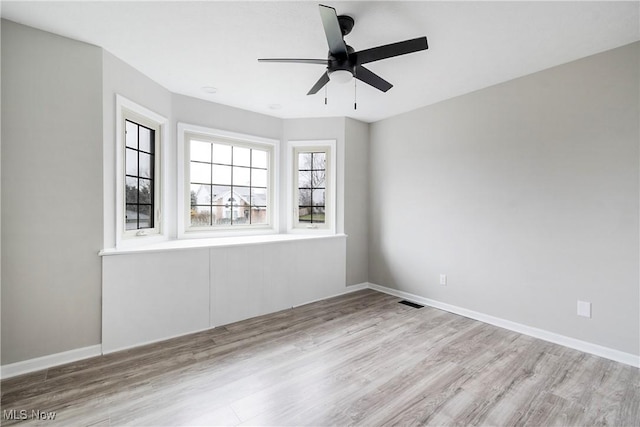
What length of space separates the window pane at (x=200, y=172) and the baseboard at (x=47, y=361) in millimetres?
1984

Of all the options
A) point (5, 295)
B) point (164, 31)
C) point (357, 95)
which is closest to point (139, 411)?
point (5, 295)

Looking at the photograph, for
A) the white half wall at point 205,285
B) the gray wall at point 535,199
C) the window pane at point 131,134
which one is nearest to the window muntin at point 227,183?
the window pane at point 131,134

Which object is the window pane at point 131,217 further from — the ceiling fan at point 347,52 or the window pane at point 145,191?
the ceiling fan at point 347,52

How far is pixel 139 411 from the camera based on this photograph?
179cm

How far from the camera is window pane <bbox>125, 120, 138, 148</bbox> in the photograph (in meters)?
2.87

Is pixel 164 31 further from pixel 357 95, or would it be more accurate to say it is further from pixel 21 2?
pixel 357 95

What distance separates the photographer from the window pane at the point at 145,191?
3.11 meters

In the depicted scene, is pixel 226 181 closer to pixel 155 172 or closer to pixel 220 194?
pixel 220 194

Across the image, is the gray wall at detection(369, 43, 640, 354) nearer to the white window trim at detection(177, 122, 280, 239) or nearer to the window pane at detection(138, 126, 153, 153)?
the white window trim at detection(177, 122, 280, 239)

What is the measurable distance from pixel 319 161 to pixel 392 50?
8.12 feet

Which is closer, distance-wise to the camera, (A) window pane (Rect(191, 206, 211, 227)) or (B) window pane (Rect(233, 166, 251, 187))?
(A) window pane (Rect(191, 206, 211, 227))

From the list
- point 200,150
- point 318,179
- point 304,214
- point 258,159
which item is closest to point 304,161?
point 318,179

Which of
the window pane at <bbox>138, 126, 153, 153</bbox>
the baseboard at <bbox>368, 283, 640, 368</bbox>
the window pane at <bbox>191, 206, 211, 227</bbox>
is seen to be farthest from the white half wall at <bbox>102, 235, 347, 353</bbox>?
the baseboard at <bbox>368, 283, 640, 368</bbox>

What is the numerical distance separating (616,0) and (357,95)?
82.8 inches
